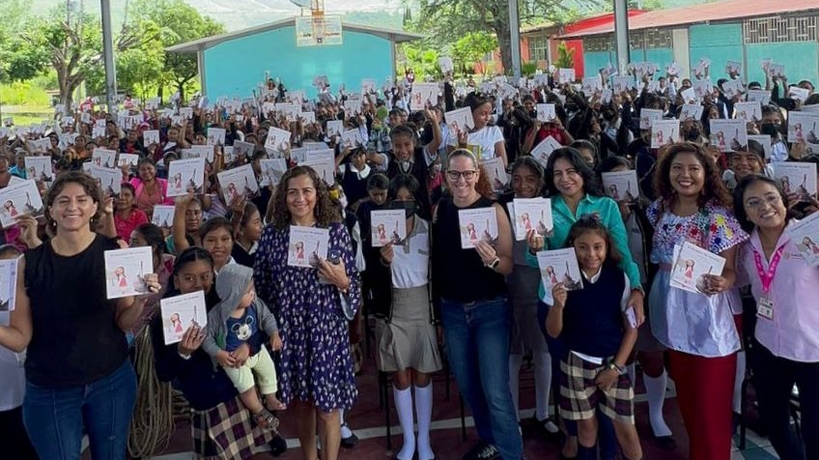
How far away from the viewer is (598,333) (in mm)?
3510

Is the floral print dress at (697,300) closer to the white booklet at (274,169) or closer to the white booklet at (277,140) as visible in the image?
the white booklet at (274,169)

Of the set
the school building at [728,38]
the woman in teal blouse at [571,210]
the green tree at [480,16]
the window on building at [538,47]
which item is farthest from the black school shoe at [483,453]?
the window on building at [538,47]

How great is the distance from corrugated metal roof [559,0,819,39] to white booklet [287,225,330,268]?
741 inches

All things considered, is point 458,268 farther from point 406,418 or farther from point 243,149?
point 243,149

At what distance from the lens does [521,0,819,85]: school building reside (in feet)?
63.1

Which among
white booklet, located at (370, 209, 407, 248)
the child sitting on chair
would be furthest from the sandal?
white booklet, located at (370, 209, 407, 248)

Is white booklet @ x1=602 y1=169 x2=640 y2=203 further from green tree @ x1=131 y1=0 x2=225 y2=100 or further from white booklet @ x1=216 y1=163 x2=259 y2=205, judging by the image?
green tree @ x1=131 y1=0 x2=225 y2=100

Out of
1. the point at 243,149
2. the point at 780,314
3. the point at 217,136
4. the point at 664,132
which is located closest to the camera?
the point at 780,314

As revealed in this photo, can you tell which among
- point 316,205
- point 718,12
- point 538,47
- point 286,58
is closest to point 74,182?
point 316,205

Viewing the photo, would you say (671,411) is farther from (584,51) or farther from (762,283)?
(584,51)

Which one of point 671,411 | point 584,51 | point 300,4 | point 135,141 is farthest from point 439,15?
point 671,411

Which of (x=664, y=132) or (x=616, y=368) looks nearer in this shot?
(x=616, y=368)

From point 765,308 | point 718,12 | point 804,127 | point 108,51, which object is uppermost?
point 718,12

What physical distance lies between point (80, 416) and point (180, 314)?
1.84 feet
